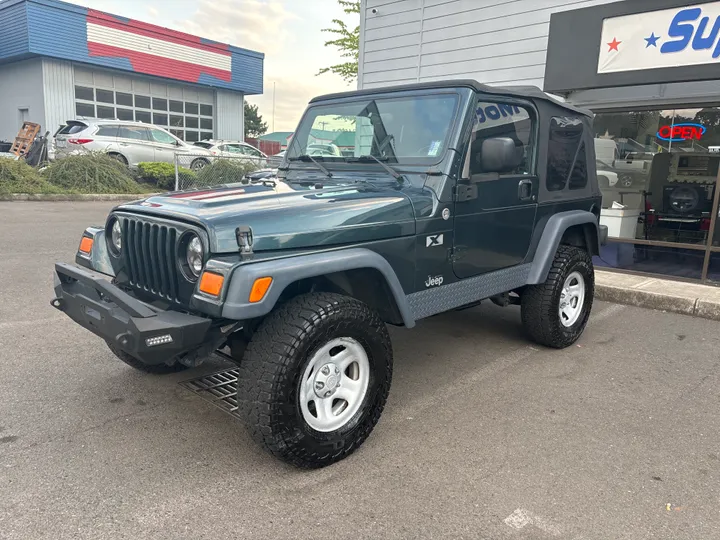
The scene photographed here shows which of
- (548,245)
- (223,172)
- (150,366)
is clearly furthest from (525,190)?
(223,172)

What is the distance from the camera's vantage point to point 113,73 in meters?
22.5

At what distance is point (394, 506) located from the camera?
2.48 metres

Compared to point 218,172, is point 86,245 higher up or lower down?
lower down

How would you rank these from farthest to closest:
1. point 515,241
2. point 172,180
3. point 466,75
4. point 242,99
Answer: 1. point 242,99
2. point 172,180
3. point 466,75
4. point 515,241

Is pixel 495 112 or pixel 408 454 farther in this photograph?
pixel 495 112

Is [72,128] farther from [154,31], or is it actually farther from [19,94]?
[154,31]

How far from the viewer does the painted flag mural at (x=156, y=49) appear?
21.4 meters

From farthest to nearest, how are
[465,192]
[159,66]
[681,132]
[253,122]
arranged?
1. [253,122]
2. [159,66]
3. [681,132]
4. [465,192]

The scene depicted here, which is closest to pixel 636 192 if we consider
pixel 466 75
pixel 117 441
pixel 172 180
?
pixel 466 75

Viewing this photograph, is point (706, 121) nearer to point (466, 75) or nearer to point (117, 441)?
point (466, 75)

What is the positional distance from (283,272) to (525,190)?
225 centimetres

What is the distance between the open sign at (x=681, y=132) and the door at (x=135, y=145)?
44.9 ft

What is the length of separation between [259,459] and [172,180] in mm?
13881

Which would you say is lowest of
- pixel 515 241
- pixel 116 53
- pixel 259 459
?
pixel 259 459
